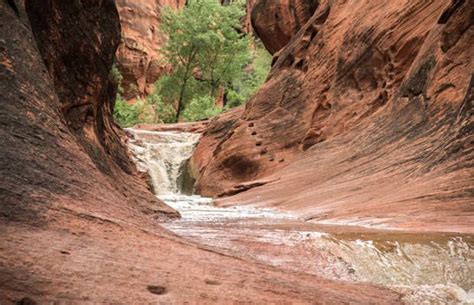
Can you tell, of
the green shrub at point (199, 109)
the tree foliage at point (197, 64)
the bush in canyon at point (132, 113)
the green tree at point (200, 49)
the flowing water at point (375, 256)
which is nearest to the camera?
the flowing water at point (375, 256)

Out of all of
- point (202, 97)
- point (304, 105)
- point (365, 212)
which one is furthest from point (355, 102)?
point (202, 97)

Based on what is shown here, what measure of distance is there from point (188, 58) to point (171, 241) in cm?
2727

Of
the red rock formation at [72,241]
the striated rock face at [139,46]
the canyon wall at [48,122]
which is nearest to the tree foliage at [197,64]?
the striated rock face at [139,46]

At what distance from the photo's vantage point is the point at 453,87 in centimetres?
827

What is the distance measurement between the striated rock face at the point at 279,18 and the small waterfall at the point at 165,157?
608 centimetres

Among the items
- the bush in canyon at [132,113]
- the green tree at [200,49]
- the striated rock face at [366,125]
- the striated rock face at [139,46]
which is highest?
the striated rock face at [139,46]

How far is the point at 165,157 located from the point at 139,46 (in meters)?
17.3

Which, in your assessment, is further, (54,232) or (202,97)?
(202,97)

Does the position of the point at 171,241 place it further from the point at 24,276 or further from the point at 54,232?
the point at 24,276

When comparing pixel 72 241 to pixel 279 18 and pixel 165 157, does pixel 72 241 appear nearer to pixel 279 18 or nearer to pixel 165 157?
pixel 165 157

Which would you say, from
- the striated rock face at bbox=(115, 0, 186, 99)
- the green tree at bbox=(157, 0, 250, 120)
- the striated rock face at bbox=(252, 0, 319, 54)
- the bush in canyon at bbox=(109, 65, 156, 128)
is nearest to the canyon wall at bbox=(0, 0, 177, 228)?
the striated rock face at bbox=(252, 0, 319, 54)

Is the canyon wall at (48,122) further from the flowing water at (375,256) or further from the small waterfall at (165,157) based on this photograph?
the small waterfall at (165,157)

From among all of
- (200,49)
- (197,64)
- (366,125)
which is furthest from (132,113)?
(366,125)

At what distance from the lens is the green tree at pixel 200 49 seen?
2870 cm
